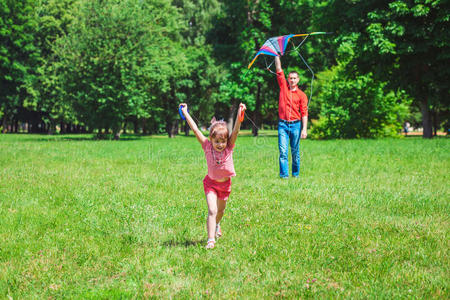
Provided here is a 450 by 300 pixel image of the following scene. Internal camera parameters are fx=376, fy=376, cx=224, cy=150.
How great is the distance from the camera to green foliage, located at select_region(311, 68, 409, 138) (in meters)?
28.7

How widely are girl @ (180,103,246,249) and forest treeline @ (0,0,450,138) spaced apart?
3871 mm

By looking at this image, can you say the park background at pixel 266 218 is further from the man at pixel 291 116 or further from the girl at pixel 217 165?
the man at pixel 291 116

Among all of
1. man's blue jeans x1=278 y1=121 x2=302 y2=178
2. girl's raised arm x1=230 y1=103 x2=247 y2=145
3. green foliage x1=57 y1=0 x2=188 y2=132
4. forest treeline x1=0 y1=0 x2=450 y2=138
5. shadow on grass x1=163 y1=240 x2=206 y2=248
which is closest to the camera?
girl's raised arm x1=230 y1=103 x2=247 y2=145

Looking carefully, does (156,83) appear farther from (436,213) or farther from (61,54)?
(436,213)

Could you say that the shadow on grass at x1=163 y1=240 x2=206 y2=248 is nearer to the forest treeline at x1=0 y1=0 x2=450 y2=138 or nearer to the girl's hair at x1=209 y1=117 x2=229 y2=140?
the girl's hair at x1=209 y1=117 x2=229 y2=140

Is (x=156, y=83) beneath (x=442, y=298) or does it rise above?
above

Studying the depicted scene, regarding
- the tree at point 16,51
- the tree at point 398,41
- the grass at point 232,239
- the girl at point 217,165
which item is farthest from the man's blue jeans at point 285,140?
the tree at point 16,51

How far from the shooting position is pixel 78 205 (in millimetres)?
7027

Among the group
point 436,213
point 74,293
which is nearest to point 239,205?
point 436,213

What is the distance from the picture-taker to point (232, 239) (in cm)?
512

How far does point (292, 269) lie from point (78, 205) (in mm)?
4534

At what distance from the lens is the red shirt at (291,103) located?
9.47 meters

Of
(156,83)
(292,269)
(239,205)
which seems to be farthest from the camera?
(156,83)

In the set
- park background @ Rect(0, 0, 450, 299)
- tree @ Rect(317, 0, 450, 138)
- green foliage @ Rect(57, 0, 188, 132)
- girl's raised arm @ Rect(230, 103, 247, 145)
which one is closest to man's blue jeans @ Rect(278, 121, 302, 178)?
park background @ Rect(0, 0, 450, 299)
